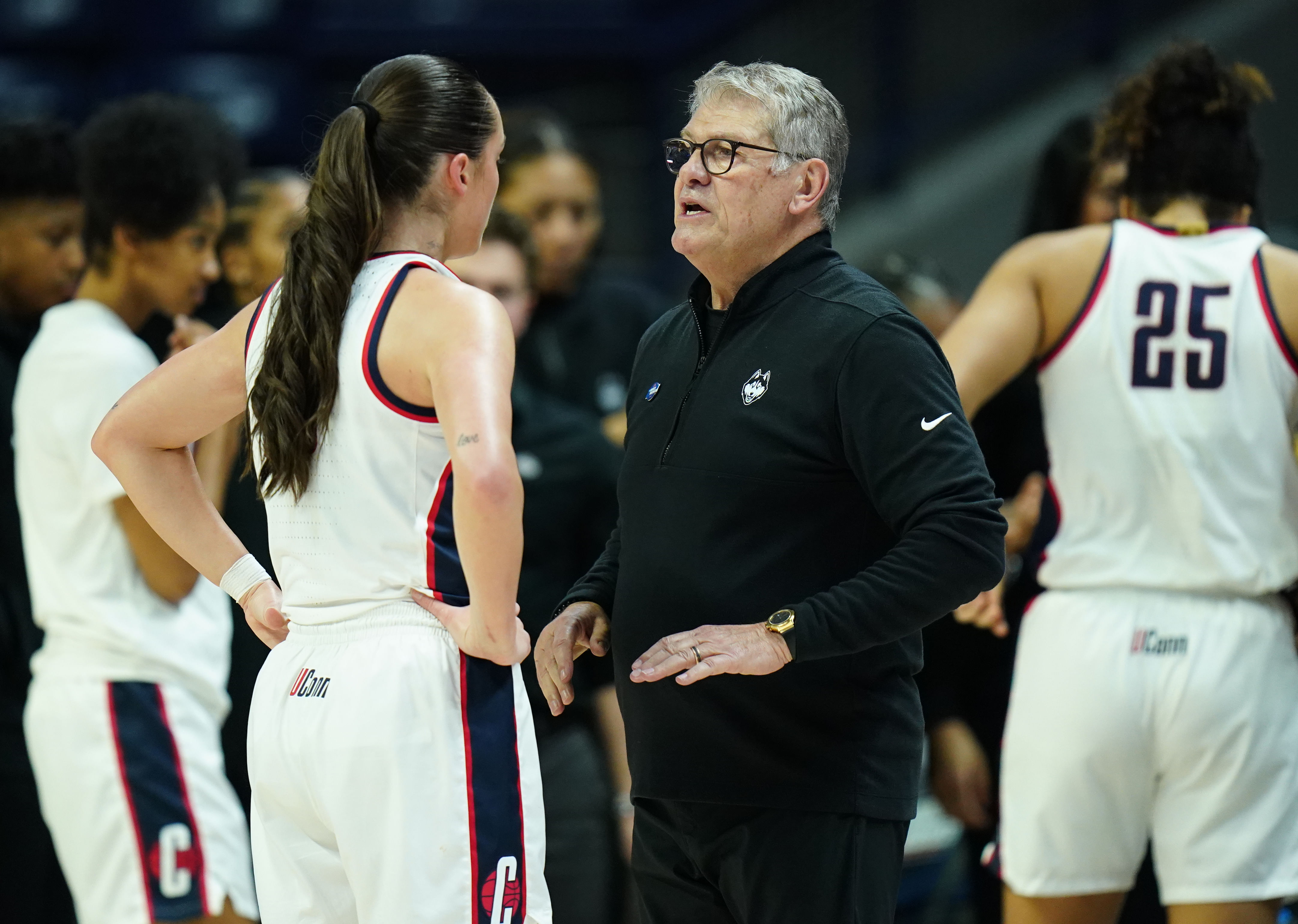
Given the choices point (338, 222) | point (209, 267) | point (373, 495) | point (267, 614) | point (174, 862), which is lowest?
point (174, 862)

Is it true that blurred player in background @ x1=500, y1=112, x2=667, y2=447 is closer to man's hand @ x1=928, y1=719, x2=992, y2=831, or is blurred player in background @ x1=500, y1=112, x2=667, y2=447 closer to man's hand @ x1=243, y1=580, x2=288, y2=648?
man's hand @ x1=928, y1=719, x2=992, y2=831

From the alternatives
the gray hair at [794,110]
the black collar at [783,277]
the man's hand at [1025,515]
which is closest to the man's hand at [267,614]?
the black collar at [783,277]

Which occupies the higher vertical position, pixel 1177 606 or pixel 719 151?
pixel 719 151

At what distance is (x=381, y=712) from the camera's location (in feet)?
8.23

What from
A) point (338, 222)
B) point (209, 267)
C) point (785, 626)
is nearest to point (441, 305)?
point (338, 222)

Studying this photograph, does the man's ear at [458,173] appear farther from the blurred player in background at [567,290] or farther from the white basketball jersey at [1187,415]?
the blurred player in background at [567,290]

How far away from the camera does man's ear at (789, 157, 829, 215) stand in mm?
2787

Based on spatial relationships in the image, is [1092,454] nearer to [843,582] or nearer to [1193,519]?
[1193,519]

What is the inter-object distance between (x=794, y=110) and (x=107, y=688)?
2153mm

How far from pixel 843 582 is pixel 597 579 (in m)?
0.65

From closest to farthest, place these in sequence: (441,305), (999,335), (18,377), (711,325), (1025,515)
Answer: (441,305)
(711,325)
(999,335)
(1025,515)
(18,377)

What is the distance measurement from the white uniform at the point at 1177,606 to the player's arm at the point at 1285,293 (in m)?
0.02

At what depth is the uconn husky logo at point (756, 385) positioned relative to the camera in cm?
267

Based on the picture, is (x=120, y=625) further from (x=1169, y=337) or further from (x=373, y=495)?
(x=1169, y=337)
